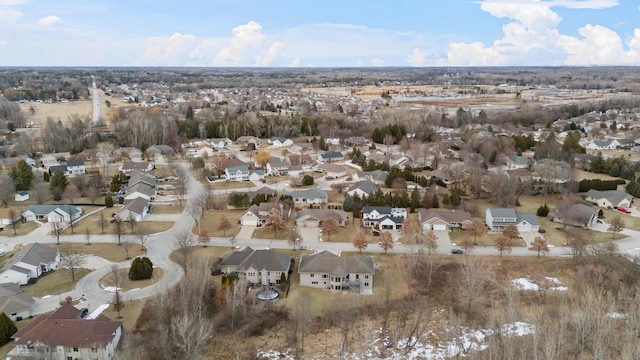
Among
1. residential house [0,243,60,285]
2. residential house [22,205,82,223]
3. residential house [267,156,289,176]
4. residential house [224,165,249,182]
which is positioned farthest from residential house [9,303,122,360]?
residential house [267,156,289,176]

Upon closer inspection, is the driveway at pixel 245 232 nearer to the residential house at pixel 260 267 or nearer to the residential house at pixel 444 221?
the residential house at pixel 260 267

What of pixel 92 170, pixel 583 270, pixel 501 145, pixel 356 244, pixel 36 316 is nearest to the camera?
pixel 36 316

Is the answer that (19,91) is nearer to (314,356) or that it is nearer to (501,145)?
(501,145)

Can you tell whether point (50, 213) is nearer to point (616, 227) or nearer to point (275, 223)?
point (275, 223)

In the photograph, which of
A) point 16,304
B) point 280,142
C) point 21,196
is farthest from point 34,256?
point 280,142

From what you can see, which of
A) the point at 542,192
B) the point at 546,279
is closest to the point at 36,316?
the point at 546,279

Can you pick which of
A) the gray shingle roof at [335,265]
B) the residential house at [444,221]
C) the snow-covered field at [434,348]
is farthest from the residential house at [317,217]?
the snow-covered field at [434,348]
